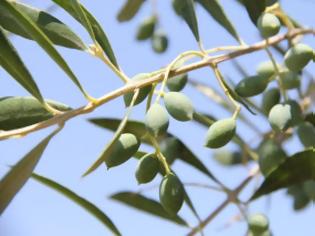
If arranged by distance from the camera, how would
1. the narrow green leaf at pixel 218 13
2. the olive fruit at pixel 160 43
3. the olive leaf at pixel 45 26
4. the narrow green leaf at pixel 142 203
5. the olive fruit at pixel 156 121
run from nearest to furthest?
1. the olive fruit at pixel 156 121
2. the olive leaf at pixel 45 26
3. the narrow green leaf at pixel 218 13
4. the narrow green leaf at pixel 142 203
5. the olive fruit at pixel 160 43

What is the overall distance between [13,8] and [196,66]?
14.6 inches

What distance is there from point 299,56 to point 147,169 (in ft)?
1.46

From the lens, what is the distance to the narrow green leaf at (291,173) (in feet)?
5.25

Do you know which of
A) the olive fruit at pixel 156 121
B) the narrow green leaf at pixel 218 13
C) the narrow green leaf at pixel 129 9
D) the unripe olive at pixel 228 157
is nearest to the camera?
the olive fruit at pixel 156 121

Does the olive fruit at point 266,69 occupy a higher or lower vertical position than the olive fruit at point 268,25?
lower

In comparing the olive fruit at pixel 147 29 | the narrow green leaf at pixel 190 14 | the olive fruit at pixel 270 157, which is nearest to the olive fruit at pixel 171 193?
the narrow green leaf at pixel 190 14

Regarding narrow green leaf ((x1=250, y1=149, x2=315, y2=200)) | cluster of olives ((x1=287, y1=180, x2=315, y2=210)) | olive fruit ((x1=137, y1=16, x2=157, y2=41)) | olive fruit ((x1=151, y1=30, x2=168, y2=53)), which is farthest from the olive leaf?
cluster of olives ((x1=287, y1=180, x2=315, y2=210))

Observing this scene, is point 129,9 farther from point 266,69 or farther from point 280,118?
point 280,118

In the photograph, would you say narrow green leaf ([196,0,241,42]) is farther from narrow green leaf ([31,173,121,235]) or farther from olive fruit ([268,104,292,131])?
narrow green leaf ([31,173,121,235])

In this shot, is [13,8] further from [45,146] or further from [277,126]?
[277,126]

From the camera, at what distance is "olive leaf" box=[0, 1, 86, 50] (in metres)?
1.41

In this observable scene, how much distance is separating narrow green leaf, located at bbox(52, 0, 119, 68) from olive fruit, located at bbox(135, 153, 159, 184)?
0.21m

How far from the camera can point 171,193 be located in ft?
4.41

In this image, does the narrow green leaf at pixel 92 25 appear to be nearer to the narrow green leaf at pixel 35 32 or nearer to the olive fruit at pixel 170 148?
the narrow green leaf at pixel 35 32
